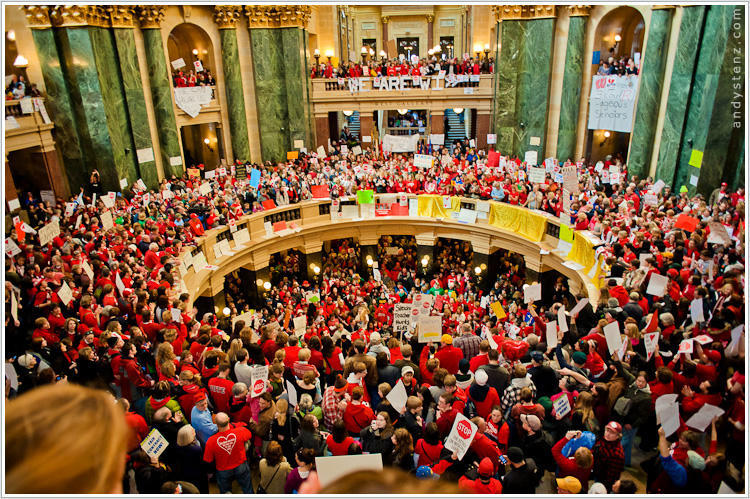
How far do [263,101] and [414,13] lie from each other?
51.1 feet

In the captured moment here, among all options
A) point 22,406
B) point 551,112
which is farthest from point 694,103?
point 22,406

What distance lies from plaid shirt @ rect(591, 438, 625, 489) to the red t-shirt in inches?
156

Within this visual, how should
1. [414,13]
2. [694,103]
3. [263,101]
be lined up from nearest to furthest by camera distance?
1. [694,103]
2. [263,101]
3. [414,13]

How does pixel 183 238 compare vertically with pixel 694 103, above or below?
below

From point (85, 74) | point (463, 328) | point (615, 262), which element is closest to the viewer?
point (463, 328)

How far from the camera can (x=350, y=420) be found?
608 centimetres

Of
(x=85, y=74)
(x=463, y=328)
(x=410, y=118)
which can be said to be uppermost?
(x=85, y=74)

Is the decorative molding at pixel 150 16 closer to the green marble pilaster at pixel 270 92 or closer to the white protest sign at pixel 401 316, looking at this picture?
the green marble pilaster at pixel 270 92

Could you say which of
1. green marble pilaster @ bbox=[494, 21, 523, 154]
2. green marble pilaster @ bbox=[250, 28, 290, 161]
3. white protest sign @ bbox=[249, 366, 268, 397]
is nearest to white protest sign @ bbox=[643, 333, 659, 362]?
white protest sign @ bbox=[249, 366, 268, 397]

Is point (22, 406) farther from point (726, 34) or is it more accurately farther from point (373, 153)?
point (373, 153)

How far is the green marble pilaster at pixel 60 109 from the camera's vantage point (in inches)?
632

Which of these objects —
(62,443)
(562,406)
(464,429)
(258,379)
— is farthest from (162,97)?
(62,443)

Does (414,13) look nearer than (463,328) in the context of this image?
No

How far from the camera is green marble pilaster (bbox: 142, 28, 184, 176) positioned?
18891mm
